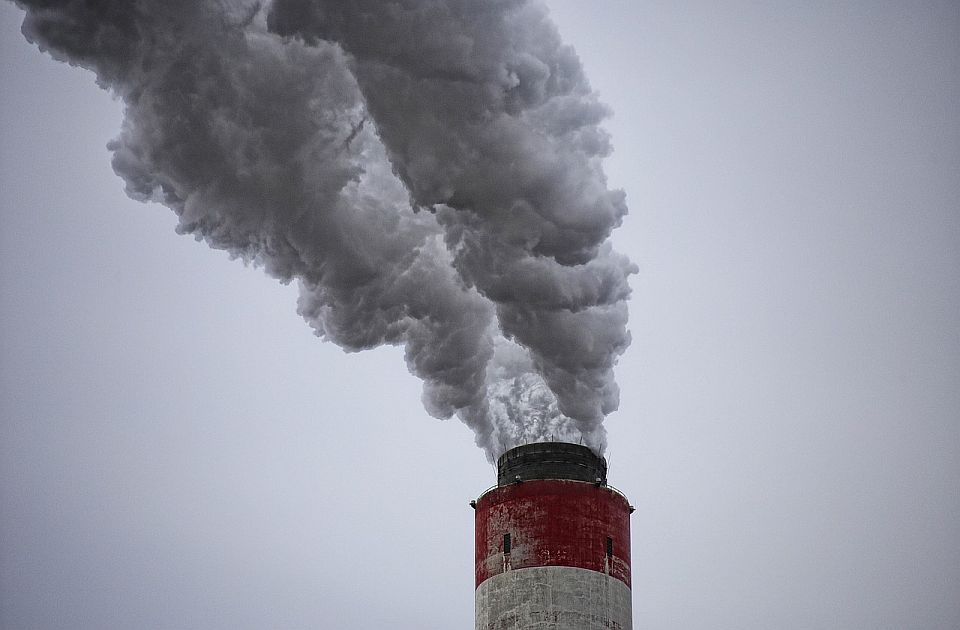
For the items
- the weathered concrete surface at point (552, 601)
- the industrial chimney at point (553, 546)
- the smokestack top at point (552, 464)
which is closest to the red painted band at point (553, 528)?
the industrial chimney at point (553, 546)

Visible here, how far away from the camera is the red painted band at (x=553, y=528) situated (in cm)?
3809

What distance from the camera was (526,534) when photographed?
38.5m

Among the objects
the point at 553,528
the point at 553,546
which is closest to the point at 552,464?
the point at 553,528

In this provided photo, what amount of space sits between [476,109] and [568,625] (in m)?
15.2

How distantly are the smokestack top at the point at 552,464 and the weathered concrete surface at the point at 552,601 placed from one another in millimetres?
3144

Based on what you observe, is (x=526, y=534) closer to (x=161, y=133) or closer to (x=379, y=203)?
(x=379, y=203)

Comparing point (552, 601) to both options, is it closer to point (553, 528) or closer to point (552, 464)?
point (553, 528)

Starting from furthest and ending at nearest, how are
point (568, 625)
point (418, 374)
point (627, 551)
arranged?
point (418, 374), point (627, 551), point (568, 625)

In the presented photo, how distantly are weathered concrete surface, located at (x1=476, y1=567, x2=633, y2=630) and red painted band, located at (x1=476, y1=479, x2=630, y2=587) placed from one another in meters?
0.30

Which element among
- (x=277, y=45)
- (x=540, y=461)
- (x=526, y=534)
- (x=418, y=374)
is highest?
(x=277, y=45)

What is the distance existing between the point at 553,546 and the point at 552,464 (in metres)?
2.81

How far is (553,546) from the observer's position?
125ft

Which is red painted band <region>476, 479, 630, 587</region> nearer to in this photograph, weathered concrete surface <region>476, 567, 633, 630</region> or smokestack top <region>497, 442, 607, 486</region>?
weathered concrete surface <region>476, 567, 633, 630</region>

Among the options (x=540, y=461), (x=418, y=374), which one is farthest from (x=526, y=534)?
(x=418, y=374)
